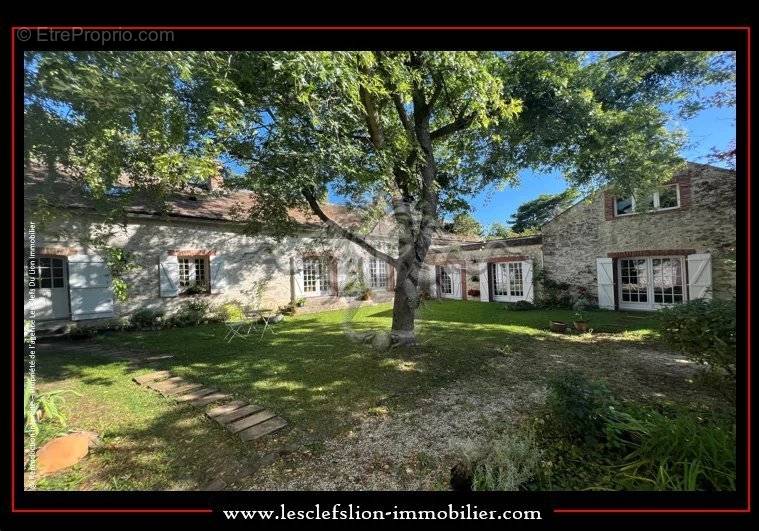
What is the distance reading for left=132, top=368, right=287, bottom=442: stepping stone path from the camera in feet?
9.27

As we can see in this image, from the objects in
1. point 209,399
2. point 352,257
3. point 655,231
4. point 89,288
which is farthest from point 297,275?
point 655,231

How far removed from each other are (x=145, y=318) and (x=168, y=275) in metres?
1.39

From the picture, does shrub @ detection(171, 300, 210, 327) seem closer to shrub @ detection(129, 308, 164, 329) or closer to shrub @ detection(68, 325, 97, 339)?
shrub @ detection(129, 308, 164, 329)

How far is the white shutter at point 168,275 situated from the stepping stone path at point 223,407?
529cm

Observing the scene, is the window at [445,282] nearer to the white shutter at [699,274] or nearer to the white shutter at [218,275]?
the white shutter at [699,274]

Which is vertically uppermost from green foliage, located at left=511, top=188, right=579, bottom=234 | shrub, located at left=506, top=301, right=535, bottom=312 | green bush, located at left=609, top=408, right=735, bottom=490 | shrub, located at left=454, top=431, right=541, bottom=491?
green foliage, located at left=511, top=188, right=579, bottom=234

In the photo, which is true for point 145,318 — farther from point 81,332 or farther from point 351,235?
point 351,235

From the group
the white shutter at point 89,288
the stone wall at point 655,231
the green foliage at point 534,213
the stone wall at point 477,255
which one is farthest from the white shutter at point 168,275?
the green foliage at point 534,213

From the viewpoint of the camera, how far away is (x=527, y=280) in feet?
37.9

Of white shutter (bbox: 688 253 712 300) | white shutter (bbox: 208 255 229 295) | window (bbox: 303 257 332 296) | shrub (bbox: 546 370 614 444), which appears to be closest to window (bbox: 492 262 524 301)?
white shutter (bbox: 688 253 712 300)

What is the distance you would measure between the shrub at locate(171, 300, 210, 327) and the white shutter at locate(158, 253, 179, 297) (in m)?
0.55
